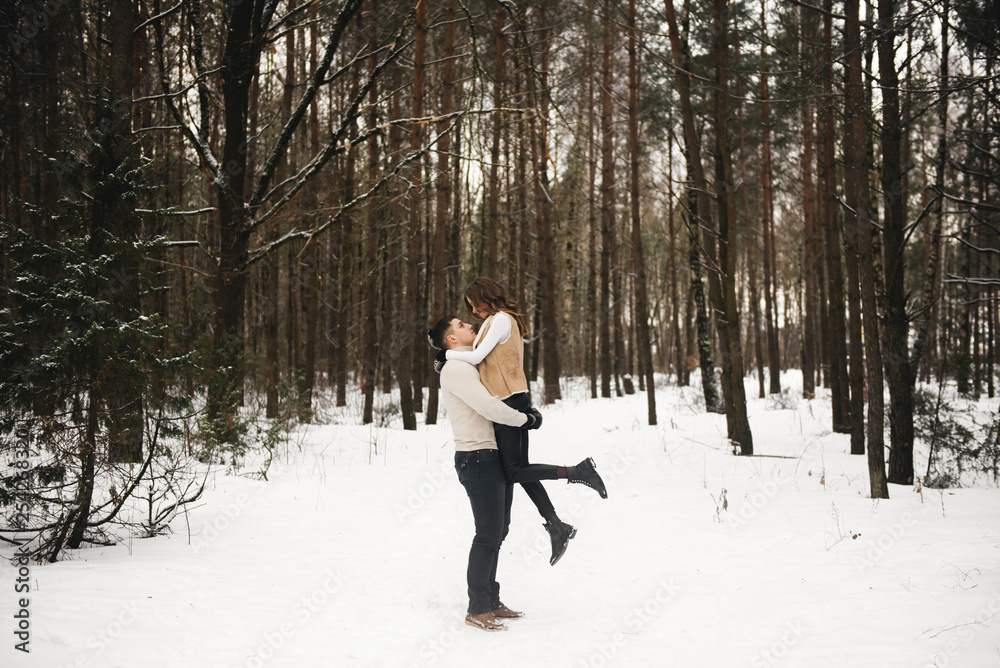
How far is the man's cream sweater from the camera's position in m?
3.75

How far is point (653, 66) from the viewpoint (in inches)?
600

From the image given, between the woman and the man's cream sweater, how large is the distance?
0.10 meters

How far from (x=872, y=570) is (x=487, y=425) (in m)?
3.10

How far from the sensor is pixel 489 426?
3889mm

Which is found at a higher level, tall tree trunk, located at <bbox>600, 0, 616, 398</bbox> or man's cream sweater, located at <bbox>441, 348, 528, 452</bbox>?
tall tree trunk, located at <bbox>600, 0, 616, 398</bbox>

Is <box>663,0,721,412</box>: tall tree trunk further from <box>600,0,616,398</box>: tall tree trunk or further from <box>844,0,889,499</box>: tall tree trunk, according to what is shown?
<box>600,0,616,398</box>: tall tree trunk

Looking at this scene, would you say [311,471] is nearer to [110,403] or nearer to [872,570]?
[110,403]

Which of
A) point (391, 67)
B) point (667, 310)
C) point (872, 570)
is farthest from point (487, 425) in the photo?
point (667, 310)

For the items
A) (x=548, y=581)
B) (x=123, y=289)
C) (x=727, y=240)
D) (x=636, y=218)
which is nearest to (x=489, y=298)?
(x=548, y=581)

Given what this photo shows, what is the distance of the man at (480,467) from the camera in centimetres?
377

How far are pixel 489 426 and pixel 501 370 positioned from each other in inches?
16.8

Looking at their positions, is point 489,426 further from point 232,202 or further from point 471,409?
point 232,202
